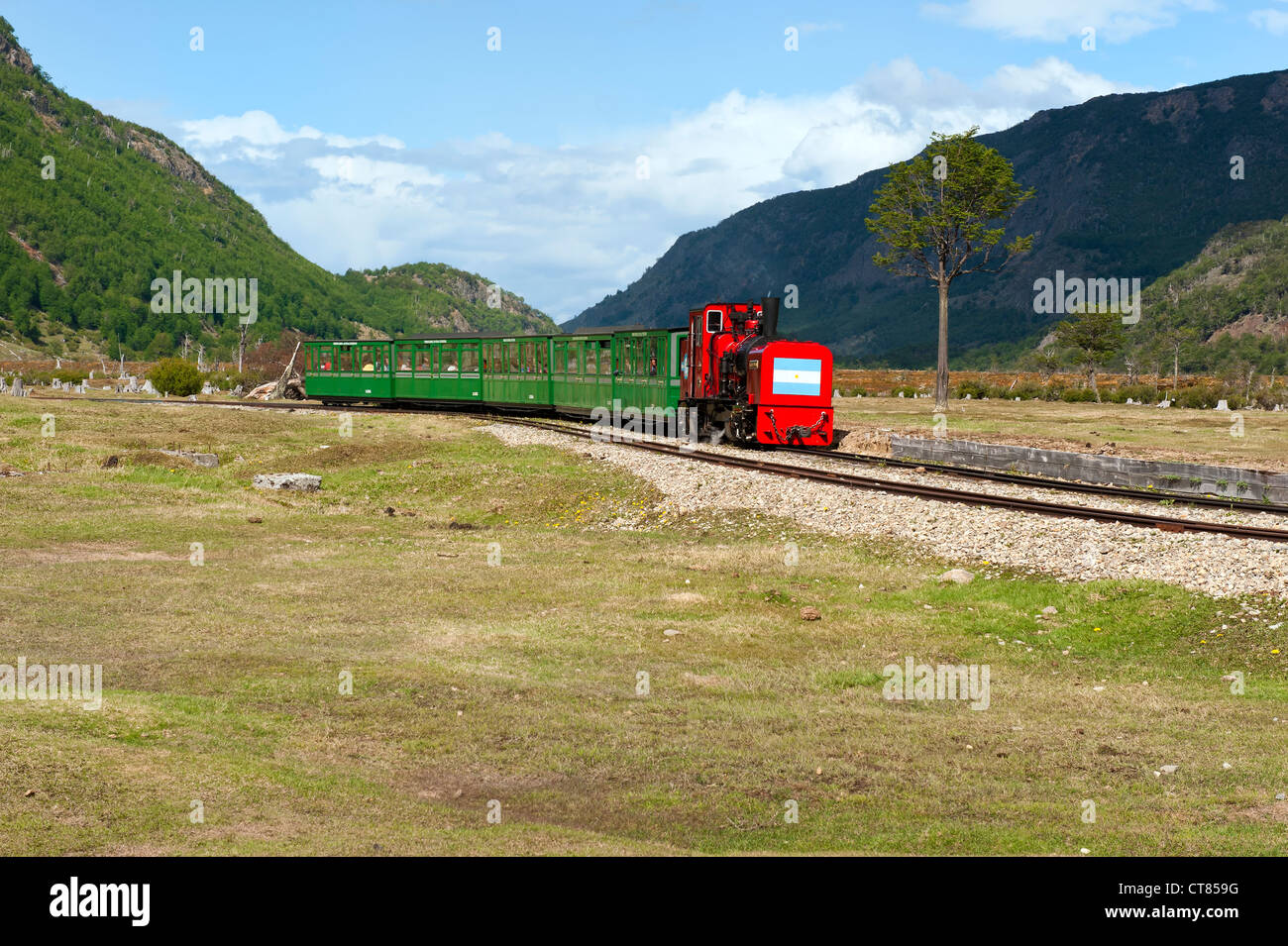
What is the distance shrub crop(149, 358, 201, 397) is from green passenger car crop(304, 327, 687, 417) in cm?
1281

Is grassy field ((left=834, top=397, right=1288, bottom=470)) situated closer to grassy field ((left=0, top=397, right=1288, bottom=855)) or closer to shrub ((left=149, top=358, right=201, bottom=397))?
grassy field ((left=0, top=397, right=1288, bottom=855))

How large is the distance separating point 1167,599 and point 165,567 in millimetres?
15257

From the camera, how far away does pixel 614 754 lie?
36.2 feet

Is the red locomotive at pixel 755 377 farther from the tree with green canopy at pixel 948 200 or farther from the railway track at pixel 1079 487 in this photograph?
the tree with green canopy at pixel 948 200

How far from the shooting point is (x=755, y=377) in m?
32.9

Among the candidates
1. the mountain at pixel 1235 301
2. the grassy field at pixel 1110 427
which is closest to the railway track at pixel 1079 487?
the grassy field at pixel 1110 427

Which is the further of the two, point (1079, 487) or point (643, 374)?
point (643, 374)

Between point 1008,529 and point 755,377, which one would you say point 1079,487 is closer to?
point 1008,529

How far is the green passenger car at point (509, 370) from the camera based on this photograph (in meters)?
38.6

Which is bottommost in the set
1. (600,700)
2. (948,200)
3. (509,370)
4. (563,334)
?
(600,700)

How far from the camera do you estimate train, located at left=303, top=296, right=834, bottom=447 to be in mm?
33219

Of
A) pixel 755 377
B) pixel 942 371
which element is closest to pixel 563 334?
pixel 755 377

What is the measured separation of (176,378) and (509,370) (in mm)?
31118
